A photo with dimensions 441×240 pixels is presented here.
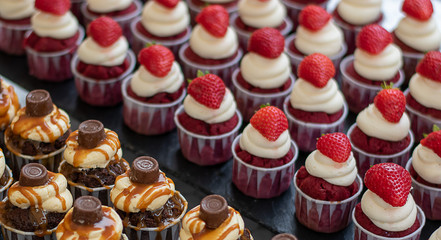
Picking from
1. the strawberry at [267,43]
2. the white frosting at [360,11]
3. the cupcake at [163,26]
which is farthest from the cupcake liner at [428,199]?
the cupcake at [163,26]

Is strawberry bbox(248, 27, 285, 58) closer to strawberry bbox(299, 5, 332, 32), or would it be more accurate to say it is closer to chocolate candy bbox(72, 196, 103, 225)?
strawberry bbox(299, 5, 332, 32)

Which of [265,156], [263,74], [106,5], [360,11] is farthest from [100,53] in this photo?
[360,11]

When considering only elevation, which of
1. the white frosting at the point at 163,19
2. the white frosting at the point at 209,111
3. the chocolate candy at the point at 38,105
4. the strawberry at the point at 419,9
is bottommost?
the white frosting at the point at 163,19

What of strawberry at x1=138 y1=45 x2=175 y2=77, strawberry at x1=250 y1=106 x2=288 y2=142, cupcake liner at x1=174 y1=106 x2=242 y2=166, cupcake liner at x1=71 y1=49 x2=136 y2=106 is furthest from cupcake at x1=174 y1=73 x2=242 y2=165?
cupcake liner at x1=71 y1=49 x2=136 y2=106

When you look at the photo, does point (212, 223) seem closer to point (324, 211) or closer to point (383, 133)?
point (324, 211)

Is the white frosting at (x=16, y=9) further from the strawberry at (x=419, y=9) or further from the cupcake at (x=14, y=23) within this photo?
the strawberry at (x=419, y=9)

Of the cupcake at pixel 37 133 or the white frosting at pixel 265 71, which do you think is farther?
the white frosting at pixel 265 71
